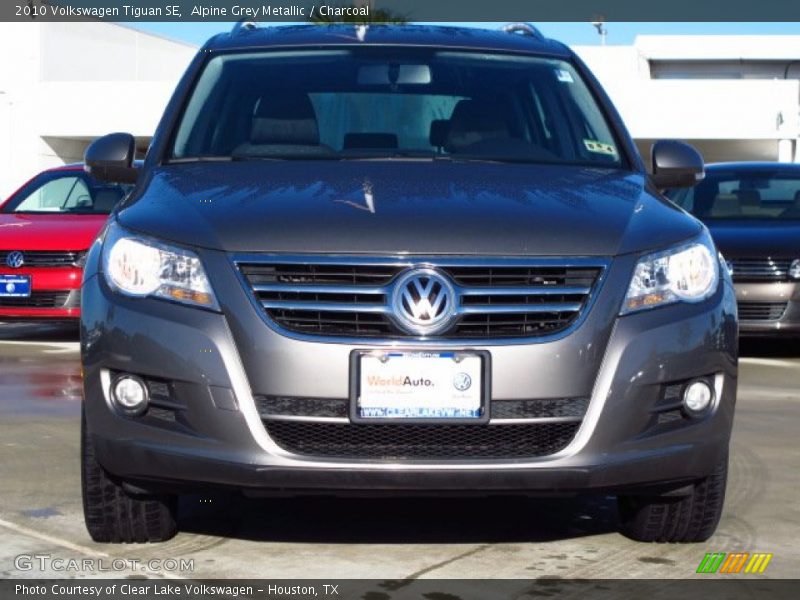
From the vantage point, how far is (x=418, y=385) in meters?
4.61

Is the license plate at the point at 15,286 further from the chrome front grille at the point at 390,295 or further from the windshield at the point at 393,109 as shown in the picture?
the chrome front grille at the point at 390,295

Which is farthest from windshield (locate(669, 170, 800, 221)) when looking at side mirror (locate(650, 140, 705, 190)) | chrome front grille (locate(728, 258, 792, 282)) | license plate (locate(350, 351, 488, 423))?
license plate (locate(350, 351, 488, 423))

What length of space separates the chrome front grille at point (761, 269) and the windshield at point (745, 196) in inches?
38.9

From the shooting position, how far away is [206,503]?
6.04 metres

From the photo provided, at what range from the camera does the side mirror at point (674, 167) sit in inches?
237

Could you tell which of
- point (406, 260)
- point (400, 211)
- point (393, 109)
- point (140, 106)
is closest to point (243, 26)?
point (393, 109)

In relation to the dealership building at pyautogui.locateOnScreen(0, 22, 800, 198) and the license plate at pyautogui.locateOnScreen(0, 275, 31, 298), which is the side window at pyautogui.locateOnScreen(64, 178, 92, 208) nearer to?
the license plate at pyautogui.locateOnScreen(0, 275, 31, 298)

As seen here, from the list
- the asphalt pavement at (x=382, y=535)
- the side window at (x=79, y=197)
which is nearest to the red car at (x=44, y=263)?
the side window at (x=79, y=197)

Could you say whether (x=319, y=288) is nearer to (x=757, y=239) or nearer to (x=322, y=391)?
(x=322, y=391)

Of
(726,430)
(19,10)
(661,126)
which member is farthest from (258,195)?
(19,10)

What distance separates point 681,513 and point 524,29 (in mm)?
2616

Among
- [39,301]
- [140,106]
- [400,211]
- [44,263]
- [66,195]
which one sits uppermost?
[400,211]

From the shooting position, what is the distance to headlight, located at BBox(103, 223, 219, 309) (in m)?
4.73

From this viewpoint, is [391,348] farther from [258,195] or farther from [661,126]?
[661,126]
